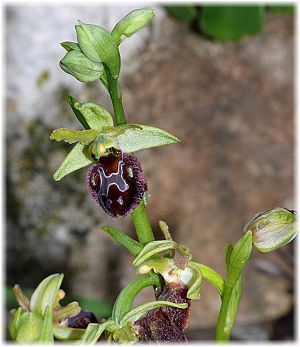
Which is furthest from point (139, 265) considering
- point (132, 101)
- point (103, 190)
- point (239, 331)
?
point (132, 101)

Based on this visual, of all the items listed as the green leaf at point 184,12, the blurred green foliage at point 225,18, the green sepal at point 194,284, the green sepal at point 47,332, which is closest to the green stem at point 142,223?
the green sepal at point 194,284

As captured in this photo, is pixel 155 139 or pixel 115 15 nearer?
pixel 155 139

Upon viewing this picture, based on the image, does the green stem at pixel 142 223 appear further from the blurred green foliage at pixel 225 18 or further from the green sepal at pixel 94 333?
the blurred green foliage at pixel 225 18

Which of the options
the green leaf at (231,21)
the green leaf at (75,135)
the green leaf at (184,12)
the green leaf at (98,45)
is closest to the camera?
the green leaf at (98,45)

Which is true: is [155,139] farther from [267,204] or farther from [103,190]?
[267,204]

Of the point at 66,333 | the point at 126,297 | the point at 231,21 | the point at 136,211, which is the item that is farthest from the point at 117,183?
the point at 231,21

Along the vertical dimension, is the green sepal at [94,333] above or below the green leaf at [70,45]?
below
